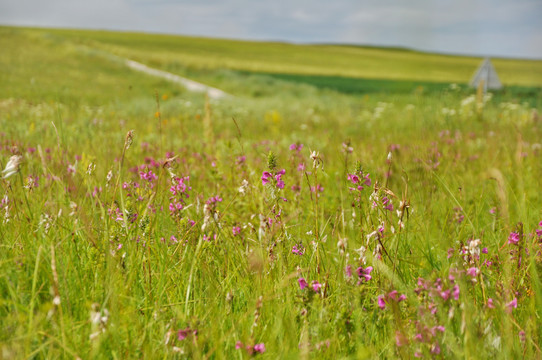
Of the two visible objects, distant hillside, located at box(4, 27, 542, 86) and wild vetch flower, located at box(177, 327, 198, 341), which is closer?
wild vetch flower, located at box(177, 327, 198, 341)

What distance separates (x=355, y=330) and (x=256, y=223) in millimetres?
1389

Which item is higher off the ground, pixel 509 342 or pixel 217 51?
pixel 217 51

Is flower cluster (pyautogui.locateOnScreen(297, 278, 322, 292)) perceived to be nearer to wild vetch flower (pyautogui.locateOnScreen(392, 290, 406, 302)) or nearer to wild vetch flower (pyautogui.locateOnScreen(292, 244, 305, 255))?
wild vetch flower (pyautogui.locateOnScreen(392, 290, 406, 302))

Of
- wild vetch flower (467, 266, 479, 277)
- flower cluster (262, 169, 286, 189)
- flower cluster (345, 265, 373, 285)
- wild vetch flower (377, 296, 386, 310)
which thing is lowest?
wild vetch flower (377, 296, 386, 310)

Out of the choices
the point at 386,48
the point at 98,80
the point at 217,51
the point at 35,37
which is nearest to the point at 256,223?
the point at 98,80

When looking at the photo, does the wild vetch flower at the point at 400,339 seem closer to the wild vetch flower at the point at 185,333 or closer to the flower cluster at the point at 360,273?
the flower cluster at the point at 360,273

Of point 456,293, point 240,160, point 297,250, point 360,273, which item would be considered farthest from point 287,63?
point 456,293

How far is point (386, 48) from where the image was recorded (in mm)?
100312

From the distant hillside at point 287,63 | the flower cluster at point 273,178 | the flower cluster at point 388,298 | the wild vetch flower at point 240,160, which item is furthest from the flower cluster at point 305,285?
the distant hillside at point 287,63

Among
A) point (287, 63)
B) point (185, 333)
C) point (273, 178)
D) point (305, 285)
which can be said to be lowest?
point (185, 333)

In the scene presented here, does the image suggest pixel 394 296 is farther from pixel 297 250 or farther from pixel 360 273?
pixel 297 250

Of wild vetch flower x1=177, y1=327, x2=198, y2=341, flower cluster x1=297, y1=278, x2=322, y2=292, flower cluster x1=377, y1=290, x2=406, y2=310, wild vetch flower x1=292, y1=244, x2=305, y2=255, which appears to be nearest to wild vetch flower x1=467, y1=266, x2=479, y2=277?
flower cluster x1=377, y1=290, x2=406, y2=310

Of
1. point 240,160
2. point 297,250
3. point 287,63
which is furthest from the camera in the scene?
point 287,63

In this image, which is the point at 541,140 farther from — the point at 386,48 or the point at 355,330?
the point at 386,48
